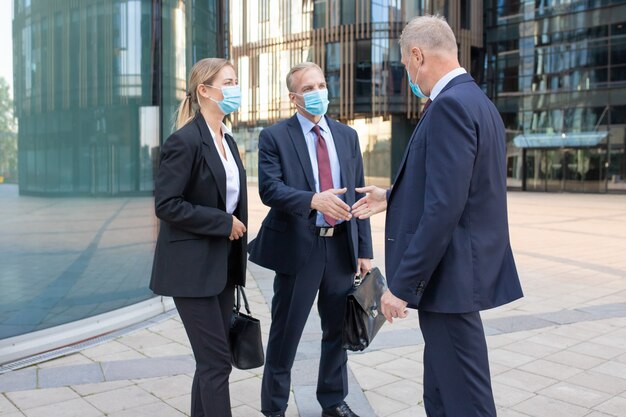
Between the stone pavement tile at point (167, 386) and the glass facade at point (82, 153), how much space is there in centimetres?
127

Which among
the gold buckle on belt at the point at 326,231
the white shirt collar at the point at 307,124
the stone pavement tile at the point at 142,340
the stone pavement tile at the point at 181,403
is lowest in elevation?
the stone pavement tile at the point at 142,340

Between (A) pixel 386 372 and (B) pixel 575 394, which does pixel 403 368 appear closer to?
(A) pixel 386 372

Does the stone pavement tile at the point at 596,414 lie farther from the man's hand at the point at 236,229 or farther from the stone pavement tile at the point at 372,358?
the man's hand at the point at 236,229

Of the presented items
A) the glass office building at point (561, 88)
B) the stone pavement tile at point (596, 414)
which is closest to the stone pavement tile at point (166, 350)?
the stone pavement tile at point (596, 414)

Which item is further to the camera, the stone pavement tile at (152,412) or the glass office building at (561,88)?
the glass office building at (561,88)

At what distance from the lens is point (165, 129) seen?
6.53 metres

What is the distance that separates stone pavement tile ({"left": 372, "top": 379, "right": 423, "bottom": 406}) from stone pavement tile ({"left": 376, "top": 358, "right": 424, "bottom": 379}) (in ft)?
0.44

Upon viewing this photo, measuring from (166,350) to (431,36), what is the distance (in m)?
3.42

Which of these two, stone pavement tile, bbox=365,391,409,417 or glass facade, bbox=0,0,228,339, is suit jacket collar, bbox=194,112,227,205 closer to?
stone pavement tile, bbox=365,391,409,417

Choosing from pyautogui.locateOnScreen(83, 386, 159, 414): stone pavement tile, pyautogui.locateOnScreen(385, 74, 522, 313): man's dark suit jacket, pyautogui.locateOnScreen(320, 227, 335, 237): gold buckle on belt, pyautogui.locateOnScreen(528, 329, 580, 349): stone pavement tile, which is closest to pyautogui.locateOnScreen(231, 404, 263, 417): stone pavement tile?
pyautogui.locateOnScreen(83, 386, 159, 414): stone pavement tile

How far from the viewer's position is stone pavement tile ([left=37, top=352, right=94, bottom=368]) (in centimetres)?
459

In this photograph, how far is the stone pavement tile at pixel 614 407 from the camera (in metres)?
3.77

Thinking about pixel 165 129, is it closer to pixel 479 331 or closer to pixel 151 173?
pixel 151 173

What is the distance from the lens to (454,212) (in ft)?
7.80
